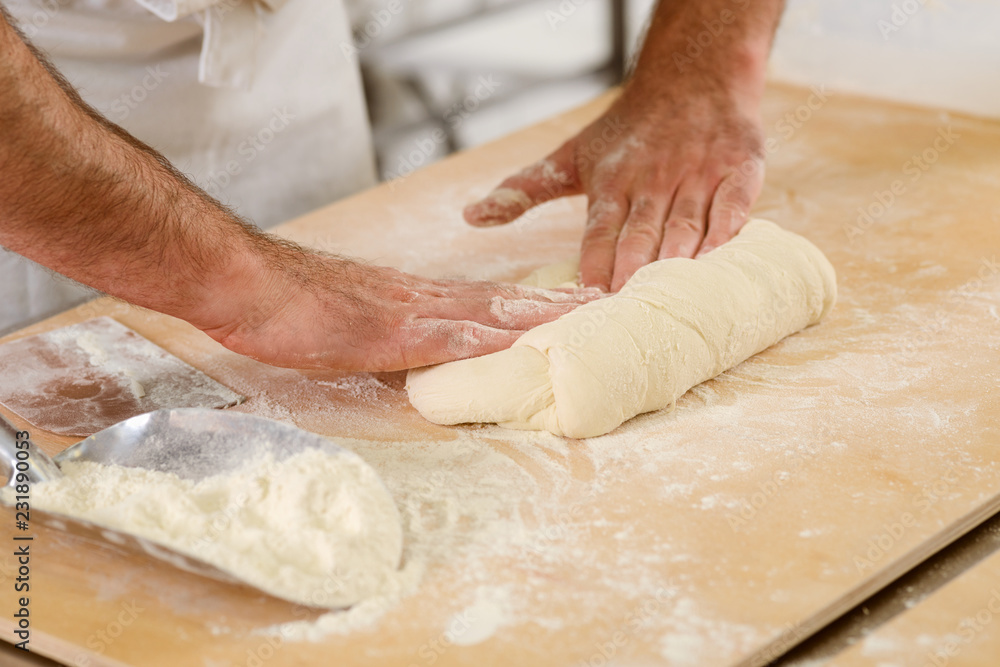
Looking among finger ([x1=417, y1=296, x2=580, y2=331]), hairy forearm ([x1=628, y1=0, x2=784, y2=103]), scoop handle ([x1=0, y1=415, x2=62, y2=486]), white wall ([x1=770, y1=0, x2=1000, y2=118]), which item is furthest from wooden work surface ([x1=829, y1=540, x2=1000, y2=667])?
white wall ([x1=770, y1=0, x2=1000, y2=118])

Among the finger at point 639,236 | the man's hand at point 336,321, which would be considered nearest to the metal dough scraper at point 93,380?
the man's hand at point 336,321

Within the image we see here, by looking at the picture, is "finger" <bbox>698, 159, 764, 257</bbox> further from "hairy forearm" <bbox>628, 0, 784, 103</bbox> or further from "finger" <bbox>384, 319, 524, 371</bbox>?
"finger" <bbox>384, 319, 524, 371</bbox>

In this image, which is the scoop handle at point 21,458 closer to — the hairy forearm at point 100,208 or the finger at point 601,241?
the hairy forearm at point 100,208

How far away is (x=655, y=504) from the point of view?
137 cm

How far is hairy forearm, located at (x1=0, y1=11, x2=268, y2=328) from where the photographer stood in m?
1.41

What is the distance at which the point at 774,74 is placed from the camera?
3.05 m

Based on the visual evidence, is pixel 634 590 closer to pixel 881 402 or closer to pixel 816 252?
pixel 881 402

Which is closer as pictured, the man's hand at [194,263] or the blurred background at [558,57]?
the man's hand at [194,263]

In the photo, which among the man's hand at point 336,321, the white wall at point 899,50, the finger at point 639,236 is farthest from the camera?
the white wall at point 899,50

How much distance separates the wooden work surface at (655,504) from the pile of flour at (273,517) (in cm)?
5

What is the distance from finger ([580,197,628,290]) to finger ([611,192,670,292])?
0.06ft

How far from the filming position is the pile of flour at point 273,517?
118 centimetres

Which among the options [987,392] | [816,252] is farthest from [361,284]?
[987,392]

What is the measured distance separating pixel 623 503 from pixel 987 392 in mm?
697
